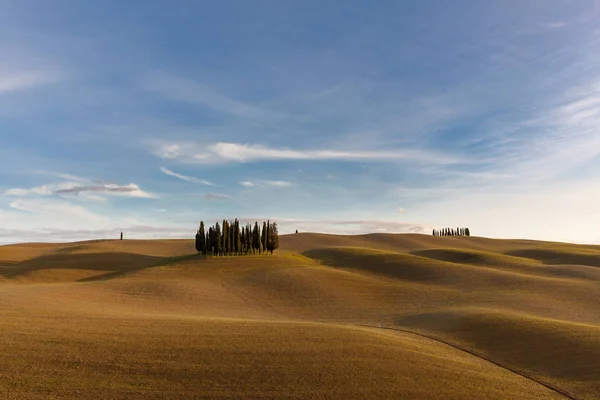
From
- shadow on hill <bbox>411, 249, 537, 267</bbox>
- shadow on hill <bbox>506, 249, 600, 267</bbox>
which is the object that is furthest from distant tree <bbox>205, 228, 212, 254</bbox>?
shadow on hill <bbox>506, 249, 600, 267</bbox>

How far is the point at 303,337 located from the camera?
22359 millimetres

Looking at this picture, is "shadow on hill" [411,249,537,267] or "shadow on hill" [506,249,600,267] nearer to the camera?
"shadow on hill" [411,249,537,267]

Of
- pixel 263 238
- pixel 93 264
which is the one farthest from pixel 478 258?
pixel 93 264

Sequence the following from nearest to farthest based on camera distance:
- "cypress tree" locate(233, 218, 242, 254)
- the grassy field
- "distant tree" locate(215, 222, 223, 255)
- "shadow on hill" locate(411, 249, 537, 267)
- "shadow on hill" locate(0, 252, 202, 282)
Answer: the grassy field, "shadow on hill" locate(0, 252, 202, 282), "shadow on hill" locate(411, 249, 537, 267), "distant tree" locate(215, 222, 223, 255), "cypress tree" locate(233, 218, 242, 254)

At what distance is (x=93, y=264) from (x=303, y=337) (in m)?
54.4

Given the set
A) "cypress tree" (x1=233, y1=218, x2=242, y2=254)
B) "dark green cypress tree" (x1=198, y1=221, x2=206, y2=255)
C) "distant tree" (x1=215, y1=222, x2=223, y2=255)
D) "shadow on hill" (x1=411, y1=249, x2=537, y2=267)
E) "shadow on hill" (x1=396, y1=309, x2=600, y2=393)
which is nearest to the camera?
"shadow on hill" (x1=396, y1=309, x2=600, y2=393)

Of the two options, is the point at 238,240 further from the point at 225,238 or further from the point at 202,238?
the point at 202,238

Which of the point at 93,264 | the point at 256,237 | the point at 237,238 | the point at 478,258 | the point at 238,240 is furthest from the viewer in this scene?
the point at 256,237

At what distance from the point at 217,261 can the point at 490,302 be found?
122 ft

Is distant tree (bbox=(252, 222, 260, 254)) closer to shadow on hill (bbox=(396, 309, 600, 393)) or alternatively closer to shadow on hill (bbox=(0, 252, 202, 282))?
shadow on hill (bbox=(0, 252, 202, 282))

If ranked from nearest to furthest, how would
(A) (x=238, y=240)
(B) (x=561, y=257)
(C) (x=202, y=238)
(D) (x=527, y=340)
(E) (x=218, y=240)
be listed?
(D) (x=527, y=340) < (E) (x=218, y=240) < (A) (x=238, y=240) < (C) (x=202, y=238) < (B) (x=561, y=257)

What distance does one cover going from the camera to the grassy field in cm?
1628

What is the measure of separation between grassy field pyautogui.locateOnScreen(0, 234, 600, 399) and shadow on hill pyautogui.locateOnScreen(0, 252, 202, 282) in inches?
251

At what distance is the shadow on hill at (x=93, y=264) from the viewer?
58.2 m
